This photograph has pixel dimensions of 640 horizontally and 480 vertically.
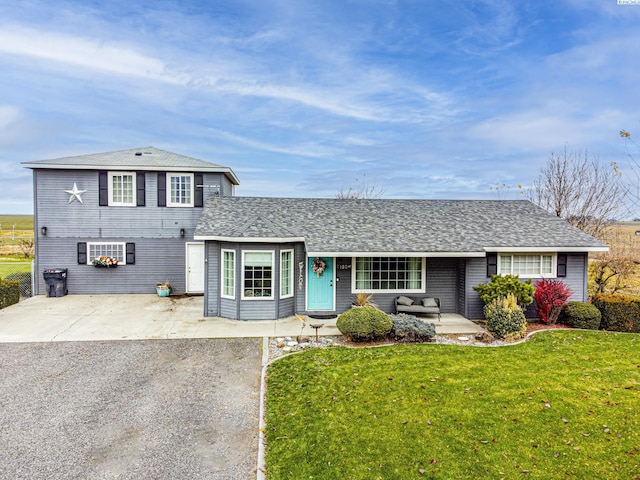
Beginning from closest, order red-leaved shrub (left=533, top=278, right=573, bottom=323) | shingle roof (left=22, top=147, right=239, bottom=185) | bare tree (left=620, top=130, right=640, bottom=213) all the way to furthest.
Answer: bare tree (left=620, top=130, right=640, bottom=213)
red-leaved shrub (left=533, top=278, right=573, bottom=323)
shingle roof (left=22, top=147, right=239, bottom=185)

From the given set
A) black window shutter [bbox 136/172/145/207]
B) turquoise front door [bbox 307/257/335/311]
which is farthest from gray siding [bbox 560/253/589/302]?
black window shutter [bbox 136/172/145/207]

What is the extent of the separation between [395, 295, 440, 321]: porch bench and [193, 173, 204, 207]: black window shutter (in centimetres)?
964

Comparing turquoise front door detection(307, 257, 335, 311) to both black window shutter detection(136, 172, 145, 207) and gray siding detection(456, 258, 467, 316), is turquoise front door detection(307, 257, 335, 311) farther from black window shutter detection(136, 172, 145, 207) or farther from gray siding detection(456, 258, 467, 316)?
black window shutter detection(136, 172, 145, 207)

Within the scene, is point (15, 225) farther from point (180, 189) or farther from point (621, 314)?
point (621, 314)

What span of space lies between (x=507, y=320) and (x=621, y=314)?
4422mm

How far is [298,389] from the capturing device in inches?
262

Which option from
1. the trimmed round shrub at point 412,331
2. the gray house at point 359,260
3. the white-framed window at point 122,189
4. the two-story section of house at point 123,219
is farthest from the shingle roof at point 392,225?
the white-framed window at point 122,189

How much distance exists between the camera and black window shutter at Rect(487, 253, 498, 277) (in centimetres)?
1240

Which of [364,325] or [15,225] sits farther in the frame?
[15,225]

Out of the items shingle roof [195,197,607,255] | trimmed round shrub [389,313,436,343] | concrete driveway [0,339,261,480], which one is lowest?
concrete driveway [0,339,261,480]

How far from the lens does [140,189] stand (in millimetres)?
15648

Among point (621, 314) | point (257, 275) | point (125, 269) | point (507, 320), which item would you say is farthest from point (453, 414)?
point (125, 269)

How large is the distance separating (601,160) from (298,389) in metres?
20.4

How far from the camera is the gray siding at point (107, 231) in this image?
15.4m
